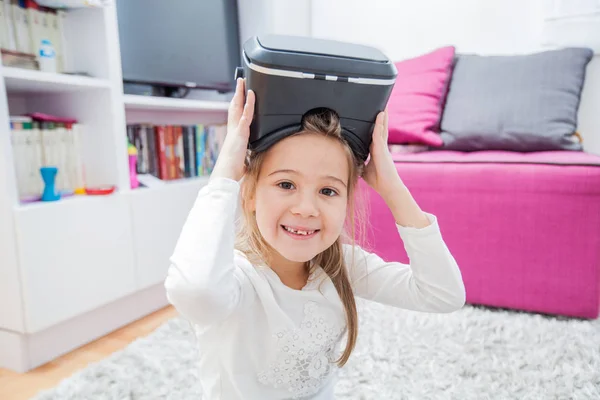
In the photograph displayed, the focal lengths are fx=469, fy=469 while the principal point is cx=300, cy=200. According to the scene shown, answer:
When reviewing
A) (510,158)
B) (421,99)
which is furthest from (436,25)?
(510,158)

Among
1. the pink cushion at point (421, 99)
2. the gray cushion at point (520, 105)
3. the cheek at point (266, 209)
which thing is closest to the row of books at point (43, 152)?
the cheek at point (266, 209)

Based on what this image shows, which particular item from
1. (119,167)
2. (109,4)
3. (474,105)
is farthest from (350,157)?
(474,105)

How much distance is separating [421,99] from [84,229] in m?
1.32

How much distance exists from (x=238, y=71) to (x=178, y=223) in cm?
108

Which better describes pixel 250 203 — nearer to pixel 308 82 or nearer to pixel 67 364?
pixel 308 82

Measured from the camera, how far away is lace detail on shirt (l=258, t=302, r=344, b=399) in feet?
2.31

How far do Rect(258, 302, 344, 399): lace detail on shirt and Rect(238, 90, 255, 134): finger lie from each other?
11.3 inches

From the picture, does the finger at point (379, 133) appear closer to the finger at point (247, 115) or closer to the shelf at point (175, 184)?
the finger at point (247, 115)

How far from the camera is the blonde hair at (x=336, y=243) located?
671 mm

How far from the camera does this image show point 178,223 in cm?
168

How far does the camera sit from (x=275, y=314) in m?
0.70

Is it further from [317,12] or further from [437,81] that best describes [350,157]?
[317,12]

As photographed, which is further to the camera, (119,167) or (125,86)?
(125,86)

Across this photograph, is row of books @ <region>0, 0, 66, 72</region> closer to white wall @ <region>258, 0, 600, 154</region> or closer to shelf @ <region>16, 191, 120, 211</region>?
shelf @ <region>16, 191, 120, 211</region>
